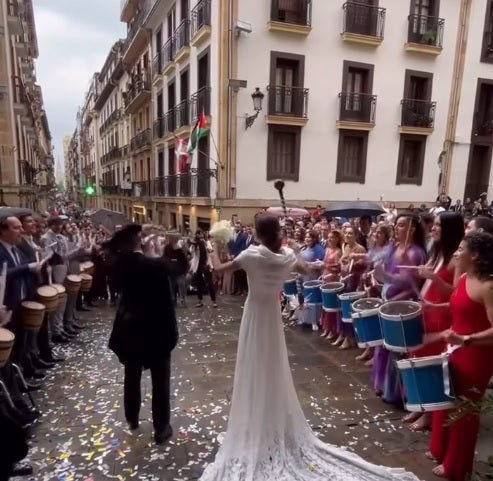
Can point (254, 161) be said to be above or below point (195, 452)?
above

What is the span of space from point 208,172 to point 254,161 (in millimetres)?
1811

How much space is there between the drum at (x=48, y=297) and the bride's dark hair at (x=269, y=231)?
3.17m

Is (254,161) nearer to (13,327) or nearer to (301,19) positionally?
(301,19)

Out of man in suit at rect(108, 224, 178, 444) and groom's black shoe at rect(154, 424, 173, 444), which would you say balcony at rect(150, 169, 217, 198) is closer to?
man in suit at rect(108, 224, 178, 444)

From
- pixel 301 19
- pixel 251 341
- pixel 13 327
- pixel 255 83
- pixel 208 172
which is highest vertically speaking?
pixel 301 19

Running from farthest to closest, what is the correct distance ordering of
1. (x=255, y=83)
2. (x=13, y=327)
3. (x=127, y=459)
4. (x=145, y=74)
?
(x=145, y=74), (x=255, y=83), (x=13, y=327), (x=127, y=459)

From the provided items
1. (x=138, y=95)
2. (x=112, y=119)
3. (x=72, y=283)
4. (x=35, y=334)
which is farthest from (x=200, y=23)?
(x=112, y=119)

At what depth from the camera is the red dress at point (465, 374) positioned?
2.69m

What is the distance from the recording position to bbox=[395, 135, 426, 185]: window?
1549 centimetres

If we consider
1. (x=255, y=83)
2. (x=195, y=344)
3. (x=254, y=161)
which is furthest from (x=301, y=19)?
(x=195, y=344)

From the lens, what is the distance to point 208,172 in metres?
14.4

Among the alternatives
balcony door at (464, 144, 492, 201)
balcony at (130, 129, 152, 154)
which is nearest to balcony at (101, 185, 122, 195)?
balcony at (130, 129, 152, 154)

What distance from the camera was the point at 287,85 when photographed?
14023mm

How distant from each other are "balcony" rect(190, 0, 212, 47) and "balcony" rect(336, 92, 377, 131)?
5.44 m
